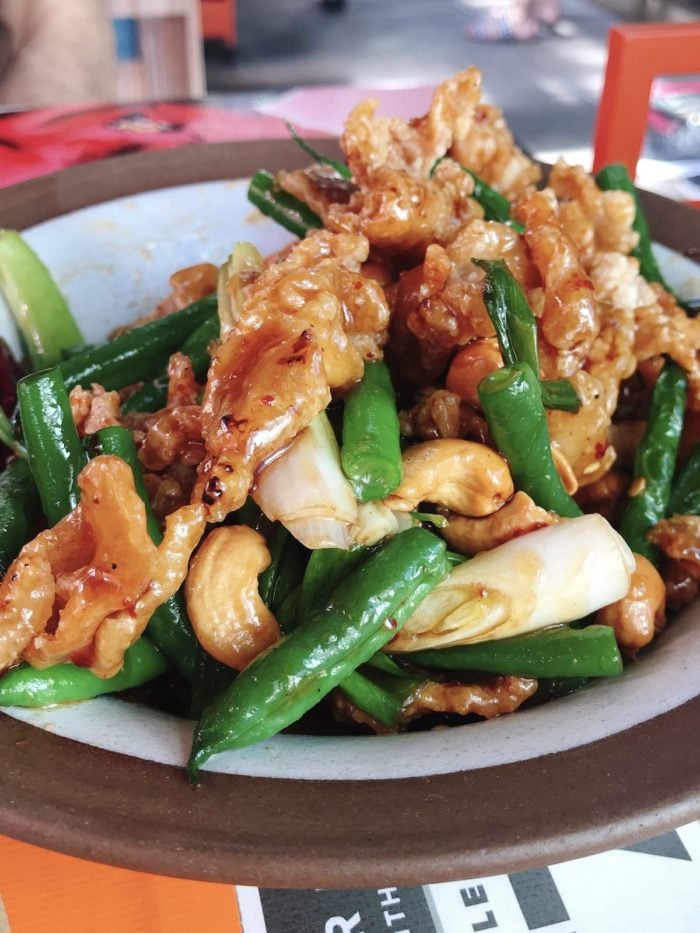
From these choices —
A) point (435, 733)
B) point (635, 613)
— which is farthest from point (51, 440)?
point (635, 613)

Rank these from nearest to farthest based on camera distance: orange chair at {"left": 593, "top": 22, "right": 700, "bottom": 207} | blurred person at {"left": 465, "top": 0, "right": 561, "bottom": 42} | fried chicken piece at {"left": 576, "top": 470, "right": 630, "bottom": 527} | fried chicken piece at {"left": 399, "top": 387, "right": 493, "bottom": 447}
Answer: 1. fried chicken piece at {"left": 399, "top": 387, "right": 493, "bottom": 447}
2. fried chicken piece at {"left": 576, "top": 470, "right": 630, "bottom": 527}
3. orange chair at {"left": 593, "top": 22, "right": 700, "bottom": 207}
4. blurred person at {"left": 465, "top": 0, "right": 561, "bottom": 42}

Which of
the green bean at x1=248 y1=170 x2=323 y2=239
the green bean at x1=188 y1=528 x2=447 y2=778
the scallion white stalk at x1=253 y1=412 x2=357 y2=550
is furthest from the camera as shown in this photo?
the green bean at x1=248 y1=170 x2=323 y2=239

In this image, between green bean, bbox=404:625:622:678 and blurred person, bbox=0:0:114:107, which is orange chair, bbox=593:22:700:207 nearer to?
green bean, bbox=404:625:622:678

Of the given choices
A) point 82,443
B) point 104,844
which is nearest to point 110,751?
point 104,844

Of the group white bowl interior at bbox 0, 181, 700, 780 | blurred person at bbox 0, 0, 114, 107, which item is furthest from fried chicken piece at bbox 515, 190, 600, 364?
blurred person at bbox 0, 0, 114, 107

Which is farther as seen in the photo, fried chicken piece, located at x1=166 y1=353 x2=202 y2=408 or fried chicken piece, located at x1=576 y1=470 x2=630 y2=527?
fried chicken piece, located at x1=576 y1=470 x2=630 y2=527

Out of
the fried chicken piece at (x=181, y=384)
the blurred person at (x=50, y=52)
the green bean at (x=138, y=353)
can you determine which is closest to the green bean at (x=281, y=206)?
the green bean at (x=138, y=353)
